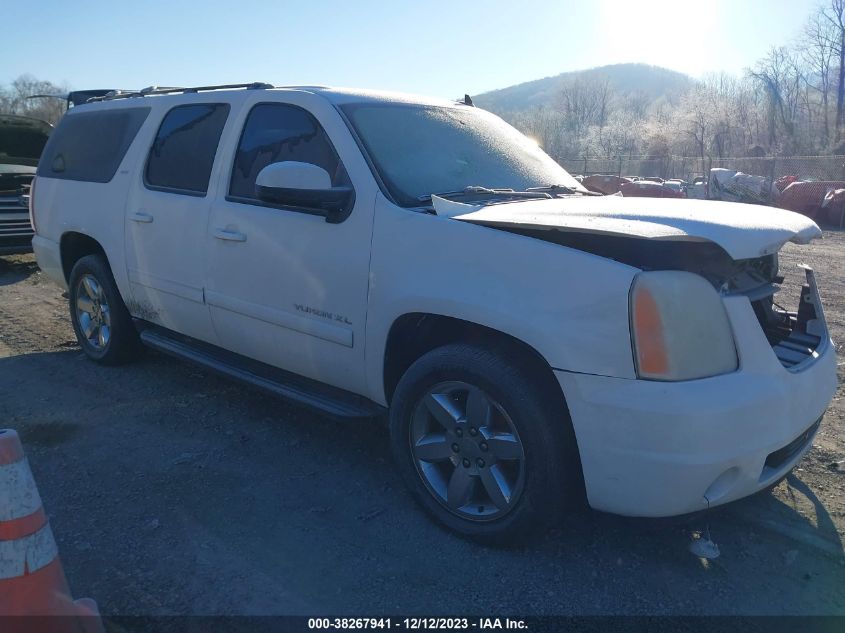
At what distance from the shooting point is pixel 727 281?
9.38 feet

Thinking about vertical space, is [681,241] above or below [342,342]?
above

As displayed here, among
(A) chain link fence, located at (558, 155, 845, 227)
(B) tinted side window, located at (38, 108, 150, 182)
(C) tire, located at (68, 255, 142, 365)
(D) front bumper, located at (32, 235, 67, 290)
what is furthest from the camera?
(A) chain link fence, located at (558, 155, 845, 227)

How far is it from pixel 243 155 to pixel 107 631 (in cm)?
265

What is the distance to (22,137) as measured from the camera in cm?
1191

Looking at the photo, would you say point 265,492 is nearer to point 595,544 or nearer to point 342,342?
point 342,342

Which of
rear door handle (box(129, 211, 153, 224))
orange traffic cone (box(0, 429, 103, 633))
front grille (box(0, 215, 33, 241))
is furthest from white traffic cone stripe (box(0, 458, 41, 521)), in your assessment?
front grille (box(0, 215, 33, 241))

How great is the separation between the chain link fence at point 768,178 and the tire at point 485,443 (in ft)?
63.9

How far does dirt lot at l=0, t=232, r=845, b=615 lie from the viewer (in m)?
2.79

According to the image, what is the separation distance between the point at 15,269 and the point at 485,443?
926 centimetres

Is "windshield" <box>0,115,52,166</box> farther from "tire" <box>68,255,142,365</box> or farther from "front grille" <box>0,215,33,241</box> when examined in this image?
"tire" <box>68,255,142,365</box>

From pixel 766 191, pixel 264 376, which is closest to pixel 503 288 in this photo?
pixel 264 376

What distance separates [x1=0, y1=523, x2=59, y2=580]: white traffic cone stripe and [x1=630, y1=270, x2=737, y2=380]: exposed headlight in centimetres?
210

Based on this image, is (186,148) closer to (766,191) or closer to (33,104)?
(766,191)

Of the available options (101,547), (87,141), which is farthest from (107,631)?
(87,141)
